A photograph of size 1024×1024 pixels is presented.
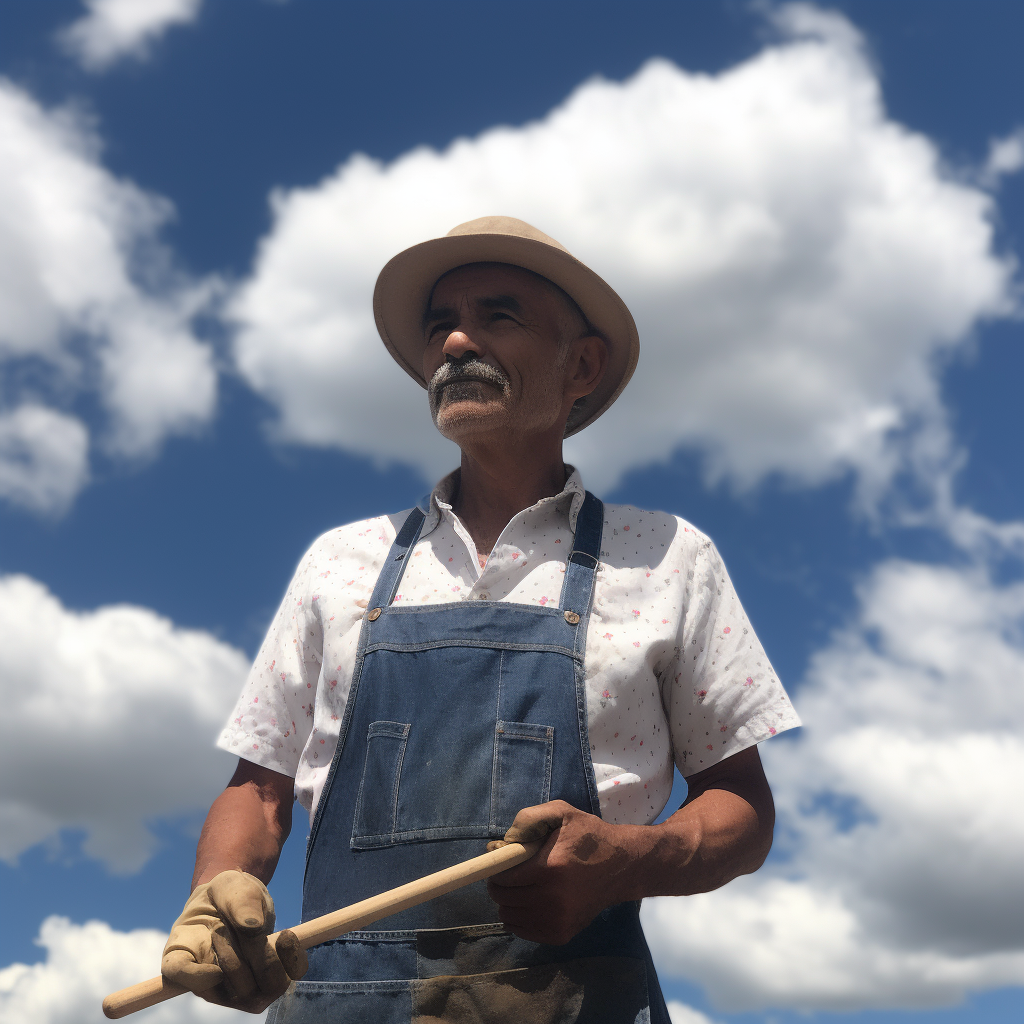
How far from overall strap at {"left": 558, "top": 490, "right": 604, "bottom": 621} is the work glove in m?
1.19

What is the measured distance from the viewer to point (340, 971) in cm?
270

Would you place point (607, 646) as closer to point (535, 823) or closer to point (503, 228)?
Answer: point (535, 823)

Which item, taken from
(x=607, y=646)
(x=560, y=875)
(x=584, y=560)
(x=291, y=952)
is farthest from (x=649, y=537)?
(x=291, y=952)

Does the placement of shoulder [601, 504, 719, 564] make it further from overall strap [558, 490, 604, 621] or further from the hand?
the hand

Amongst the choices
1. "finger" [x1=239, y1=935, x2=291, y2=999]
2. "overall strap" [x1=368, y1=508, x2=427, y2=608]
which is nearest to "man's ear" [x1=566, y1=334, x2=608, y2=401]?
"overall strap" [x1=368, y1=508, x2=427, y2=608]

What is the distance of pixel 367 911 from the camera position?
2275 mm

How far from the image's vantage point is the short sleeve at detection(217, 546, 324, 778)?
127 inches

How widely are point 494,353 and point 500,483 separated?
0.44m

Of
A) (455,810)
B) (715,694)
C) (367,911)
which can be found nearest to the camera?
(367,911)

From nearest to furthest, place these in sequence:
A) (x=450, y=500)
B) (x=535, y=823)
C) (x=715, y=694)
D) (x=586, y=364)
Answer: (x=535, y=823) → (x=715, y=694) → (x=450, y=500) → (x=586, y=364)

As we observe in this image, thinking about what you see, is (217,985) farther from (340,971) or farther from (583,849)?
(583,849)

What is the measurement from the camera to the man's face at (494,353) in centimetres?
333

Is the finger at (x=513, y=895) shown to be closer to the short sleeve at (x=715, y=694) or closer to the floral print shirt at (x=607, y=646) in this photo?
the floral print shirt at (x=607, y=646)

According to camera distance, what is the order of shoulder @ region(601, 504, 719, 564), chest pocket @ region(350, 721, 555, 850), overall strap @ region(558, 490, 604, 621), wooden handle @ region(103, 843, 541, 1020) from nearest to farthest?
wooden handle @ region(103, 843, 541, 1020), chest pocket @ region(350, 721, 555, 850), overall strap @ region(558, 490, 604, 621), shoulder @ region(601, 504, 719, 564)
